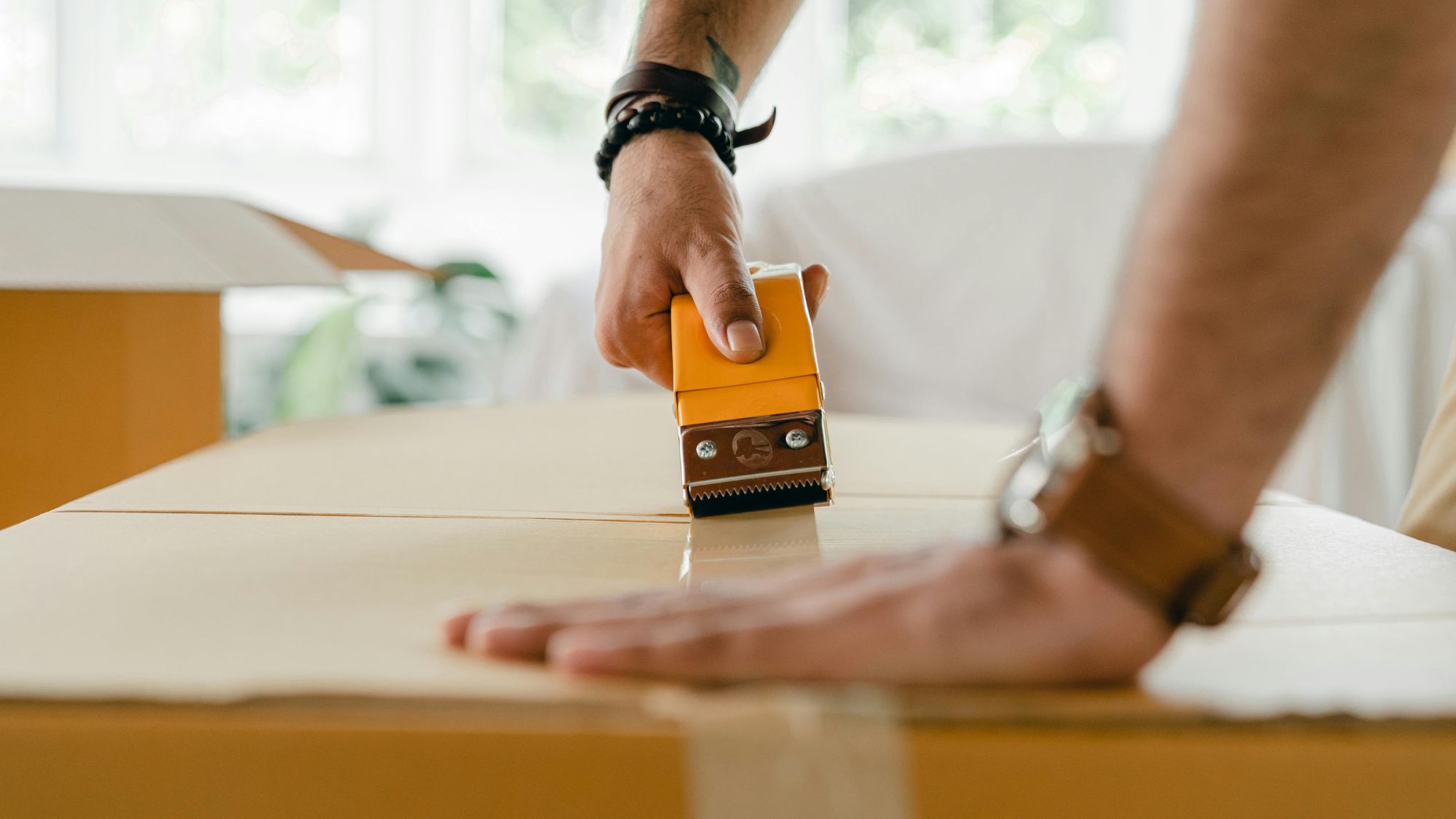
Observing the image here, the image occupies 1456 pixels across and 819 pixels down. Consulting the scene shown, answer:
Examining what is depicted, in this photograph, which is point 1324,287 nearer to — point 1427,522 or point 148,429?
point 1427,522

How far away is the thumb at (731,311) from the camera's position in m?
0.59

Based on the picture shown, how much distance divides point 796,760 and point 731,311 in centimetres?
34

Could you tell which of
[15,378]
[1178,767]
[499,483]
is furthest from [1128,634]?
[15,378]

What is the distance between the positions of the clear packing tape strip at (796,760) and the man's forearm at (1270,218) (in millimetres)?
126

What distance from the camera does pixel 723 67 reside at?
2.67ft

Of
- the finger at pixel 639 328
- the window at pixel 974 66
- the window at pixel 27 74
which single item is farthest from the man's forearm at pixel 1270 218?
the window at pixel 27 74

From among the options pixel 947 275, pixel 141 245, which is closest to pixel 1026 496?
pixel 141 245

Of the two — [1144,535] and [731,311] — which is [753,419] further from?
[1144,535]

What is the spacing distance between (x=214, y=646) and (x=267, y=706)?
65mm

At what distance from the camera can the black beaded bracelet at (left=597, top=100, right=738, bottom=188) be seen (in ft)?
2.50

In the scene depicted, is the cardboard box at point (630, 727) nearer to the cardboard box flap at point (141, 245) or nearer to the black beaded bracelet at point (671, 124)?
the cardboard box flap at point (141, 245)

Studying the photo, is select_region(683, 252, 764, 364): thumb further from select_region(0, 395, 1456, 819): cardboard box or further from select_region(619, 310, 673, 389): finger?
select_region(0, 395, 1456, 819): cardboard box

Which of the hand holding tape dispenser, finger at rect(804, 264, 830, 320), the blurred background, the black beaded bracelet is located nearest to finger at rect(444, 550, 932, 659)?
the hand holding tape dispenser

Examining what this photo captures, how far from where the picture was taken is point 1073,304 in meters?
1.62
